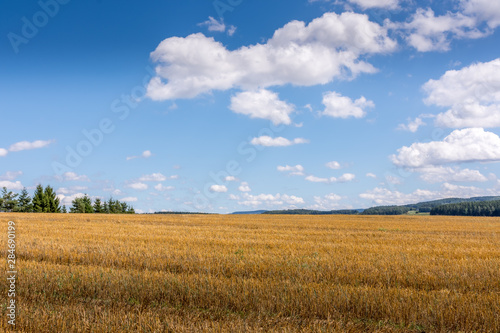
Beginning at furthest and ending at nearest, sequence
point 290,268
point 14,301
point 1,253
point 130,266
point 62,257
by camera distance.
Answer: point 1,253 < point 62,257 < point 130,266 < point 290,268 < point 14,301

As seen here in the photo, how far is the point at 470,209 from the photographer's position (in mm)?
151750

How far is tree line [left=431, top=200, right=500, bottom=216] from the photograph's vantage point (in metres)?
144

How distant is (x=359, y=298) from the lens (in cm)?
847

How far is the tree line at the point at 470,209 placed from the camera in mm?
143875

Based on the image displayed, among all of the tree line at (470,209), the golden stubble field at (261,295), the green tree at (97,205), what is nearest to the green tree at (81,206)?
the green tree at (97,205)

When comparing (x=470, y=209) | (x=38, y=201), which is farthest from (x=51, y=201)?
(x=470, y=209)

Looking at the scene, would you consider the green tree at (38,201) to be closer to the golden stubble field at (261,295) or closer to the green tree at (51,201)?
the green tree at (51,201)

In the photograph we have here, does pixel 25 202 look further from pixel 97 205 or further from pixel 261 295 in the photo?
pixel 261 295

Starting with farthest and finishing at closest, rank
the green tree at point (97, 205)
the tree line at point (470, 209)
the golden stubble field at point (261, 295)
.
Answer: the tree line at point (470, 209)
the green tree at point (97, 205)
the golden stubble field at point (261, 295)

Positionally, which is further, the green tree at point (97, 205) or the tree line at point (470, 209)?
the tree line at point (470, 209)

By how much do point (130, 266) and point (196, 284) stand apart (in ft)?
15.4

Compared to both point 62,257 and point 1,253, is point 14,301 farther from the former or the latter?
point 1,253

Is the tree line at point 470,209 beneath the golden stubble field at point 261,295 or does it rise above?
beneath

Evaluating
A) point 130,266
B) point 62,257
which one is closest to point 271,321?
point 130,266
